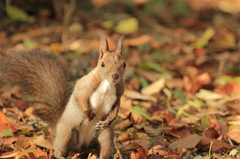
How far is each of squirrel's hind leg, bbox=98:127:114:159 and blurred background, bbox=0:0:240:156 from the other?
0.73 ft

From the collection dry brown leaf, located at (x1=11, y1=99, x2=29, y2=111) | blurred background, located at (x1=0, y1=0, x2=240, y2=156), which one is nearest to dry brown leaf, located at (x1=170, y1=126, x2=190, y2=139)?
blurred background, located at (x1=0, y1=0, x2=240, y2=156)

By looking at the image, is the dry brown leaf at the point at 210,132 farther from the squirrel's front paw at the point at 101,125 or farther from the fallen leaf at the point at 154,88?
the fallen leaf at the point at 154,88

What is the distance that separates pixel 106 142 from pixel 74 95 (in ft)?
1.26

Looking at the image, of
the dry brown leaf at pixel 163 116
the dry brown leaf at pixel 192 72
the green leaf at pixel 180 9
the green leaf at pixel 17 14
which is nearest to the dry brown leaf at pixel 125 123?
the dry brown leaf at pixel 163 116

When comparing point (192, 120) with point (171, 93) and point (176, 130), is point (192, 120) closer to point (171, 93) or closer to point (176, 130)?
point (176, 130)

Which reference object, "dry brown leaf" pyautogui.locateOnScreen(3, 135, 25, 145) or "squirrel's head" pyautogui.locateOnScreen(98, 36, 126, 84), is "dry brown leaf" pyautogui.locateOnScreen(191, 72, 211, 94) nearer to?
"squirrel's head" pyautogui.locateOnScreen(98, 36, 126, 84)

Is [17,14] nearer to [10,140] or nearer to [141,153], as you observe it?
[10,140]

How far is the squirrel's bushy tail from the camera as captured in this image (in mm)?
2250

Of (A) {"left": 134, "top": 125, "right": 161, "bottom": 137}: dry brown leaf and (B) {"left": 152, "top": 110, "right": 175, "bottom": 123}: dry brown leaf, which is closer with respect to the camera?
(A) {"left": 134, "top": 125, "right": 161, "bottom": 137}: dry brown leaf

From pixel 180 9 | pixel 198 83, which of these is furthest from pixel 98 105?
pixel 180 9

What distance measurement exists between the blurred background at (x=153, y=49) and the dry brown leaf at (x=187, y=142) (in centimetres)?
3

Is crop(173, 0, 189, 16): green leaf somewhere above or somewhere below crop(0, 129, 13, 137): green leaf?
above

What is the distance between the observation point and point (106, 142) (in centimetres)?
203

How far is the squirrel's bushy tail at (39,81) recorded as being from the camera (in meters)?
2.25
